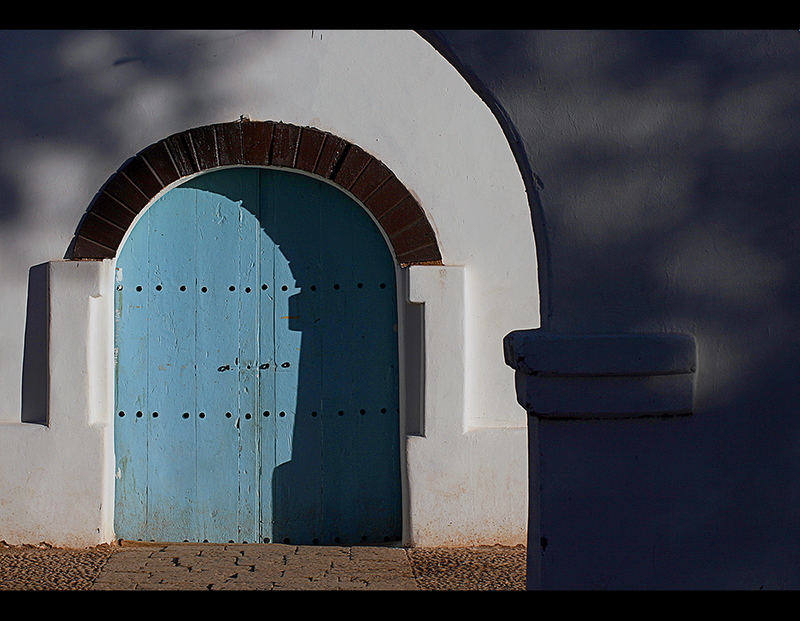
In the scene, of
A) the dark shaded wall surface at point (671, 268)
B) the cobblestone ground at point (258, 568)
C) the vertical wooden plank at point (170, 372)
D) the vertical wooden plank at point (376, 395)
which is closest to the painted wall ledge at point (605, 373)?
the dark shaded wall surface at point (671, 268)

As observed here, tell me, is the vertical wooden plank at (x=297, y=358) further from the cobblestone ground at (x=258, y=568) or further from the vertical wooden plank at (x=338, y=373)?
the cobblestone ground at (x=258, y=568)

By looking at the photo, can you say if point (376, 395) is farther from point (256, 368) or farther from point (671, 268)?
point (671, 268)

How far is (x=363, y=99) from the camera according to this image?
5.46 metres

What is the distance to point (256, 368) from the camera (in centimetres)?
547

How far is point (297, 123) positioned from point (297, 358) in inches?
52.8

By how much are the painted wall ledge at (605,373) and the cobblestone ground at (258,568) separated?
2.49m

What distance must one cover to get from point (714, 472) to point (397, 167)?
3.36 metres

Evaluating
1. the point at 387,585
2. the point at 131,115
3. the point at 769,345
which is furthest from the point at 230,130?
the point at 769,345

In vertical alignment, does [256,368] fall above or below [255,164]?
below

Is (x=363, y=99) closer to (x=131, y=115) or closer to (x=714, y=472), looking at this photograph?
(x=131, y=115)

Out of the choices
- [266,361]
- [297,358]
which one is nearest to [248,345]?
[266,361]

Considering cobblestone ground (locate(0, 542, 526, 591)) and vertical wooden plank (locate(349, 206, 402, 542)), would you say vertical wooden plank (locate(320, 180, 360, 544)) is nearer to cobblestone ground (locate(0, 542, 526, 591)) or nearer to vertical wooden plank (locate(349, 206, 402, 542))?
vertical wooden plank (locate(349, 206, 402, 542))

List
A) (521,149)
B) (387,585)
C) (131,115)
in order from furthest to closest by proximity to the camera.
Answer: (131,115) < (387,585) < (521,149)

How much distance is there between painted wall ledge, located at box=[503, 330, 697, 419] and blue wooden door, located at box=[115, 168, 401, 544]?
319 centimetres
